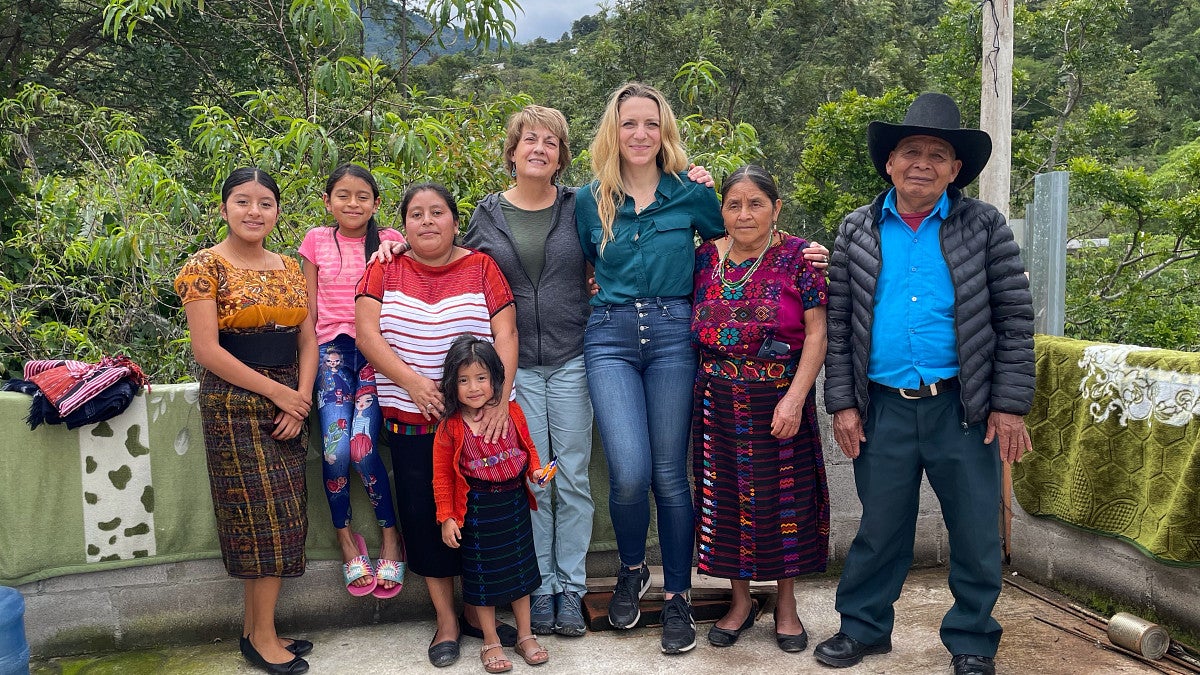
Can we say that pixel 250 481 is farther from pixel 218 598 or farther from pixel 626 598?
pixel 626 598

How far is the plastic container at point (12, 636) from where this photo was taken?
2756 mm

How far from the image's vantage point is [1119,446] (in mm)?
3369

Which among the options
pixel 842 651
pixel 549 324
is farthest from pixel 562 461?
pixel 842 651

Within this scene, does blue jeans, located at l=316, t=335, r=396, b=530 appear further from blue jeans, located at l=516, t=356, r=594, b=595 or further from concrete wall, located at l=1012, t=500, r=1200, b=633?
concrete wall, located at l=1012, t=500, r=1200, b=633

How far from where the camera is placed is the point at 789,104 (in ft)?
50.3

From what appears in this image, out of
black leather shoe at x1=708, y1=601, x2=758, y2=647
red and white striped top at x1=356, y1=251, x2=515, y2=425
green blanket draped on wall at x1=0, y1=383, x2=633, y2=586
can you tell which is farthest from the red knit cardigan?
black leather shoe at x1=708, y1=601, x2=758, y2=647

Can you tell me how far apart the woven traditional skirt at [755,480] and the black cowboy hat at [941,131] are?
877mm

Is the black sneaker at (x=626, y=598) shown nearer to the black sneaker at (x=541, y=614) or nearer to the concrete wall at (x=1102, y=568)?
the black sneaker at (x=541, y=614)

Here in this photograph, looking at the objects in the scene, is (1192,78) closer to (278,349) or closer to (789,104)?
(789,104)

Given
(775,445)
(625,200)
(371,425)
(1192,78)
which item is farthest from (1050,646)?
(1192,78)

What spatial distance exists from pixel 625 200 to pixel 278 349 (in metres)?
1.36

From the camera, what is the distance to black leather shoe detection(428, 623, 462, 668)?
3.23 metres

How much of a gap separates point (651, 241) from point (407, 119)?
2491 mm

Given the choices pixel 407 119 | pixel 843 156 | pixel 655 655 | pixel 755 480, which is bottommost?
pixel 655 655
